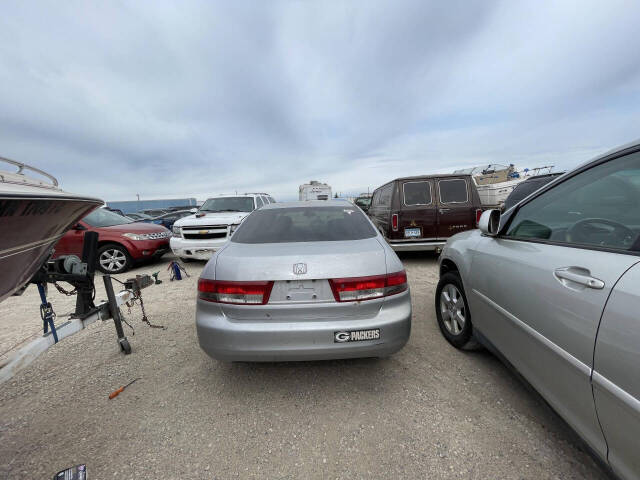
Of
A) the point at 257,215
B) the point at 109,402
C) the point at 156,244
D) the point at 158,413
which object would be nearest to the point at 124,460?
the point at 158,413

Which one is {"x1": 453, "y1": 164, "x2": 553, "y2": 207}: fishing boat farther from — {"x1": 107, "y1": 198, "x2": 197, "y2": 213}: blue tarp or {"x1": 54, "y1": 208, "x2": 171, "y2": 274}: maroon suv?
{"x1": 107, "y1": 198, "x2": 197, "y2": 213}: blue tarp

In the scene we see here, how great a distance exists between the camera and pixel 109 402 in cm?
214

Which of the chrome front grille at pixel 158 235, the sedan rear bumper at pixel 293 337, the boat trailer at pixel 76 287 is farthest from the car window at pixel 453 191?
the chrome front grille at pixel 158 235

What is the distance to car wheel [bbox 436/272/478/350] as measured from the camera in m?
2.50

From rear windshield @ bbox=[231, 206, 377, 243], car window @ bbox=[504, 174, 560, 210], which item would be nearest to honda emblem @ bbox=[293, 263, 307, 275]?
rear windshield @ bbox=[231, 206, 377, 243]

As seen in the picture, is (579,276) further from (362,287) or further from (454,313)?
(454,313)

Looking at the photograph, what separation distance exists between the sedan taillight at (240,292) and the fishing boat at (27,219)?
1.13 meters

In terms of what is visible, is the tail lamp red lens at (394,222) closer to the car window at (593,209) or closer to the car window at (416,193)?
the car window at (416,193)

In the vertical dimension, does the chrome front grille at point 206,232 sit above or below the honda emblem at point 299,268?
above

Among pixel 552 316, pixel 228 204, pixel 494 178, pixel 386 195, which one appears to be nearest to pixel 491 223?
pixel 552 316

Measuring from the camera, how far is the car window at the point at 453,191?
5699 millimetres

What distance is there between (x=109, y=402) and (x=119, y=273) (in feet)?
17.0

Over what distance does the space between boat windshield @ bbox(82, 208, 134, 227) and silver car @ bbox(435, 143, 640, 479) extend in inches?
310

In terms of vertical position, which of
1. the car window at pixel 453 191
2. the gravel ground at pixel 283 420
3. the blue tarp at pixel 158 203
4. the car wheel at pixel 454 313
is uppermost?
the blue tarp at pixel 158 203
